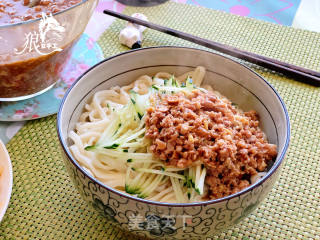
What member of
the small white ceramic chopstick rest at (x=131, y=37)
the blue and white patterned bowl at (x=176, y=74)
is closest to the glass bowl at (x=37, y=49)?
the blue and white patterned bowl at (x=176, y=74)

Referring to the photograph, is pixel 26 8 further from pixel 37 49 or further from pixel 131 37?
pixel 131 37

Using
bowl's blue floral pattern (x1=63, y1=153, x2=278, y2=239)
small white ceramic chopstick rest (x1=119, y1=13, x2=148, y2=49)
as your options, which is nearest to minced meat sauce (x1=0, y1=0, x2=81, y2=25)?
small white ceramic chopstick rest (x1=119, y1=13, x2=148, y2=49)

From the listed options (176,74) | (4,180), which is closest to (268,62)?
(176,74)

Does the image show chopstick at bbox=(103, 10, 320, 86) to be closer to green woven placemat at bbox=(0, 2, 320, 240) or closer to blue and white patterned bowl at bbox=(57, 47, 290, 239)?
green woven placemat at bbox=(0, 2, 320, 240)

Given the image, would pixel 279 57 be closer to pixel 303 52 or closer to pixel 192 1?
pixel 303 52

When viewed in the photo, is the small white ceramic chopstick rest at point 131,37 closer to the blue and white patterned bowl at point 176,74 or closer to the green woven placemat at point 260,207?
the green woven placemat at point 260,207
